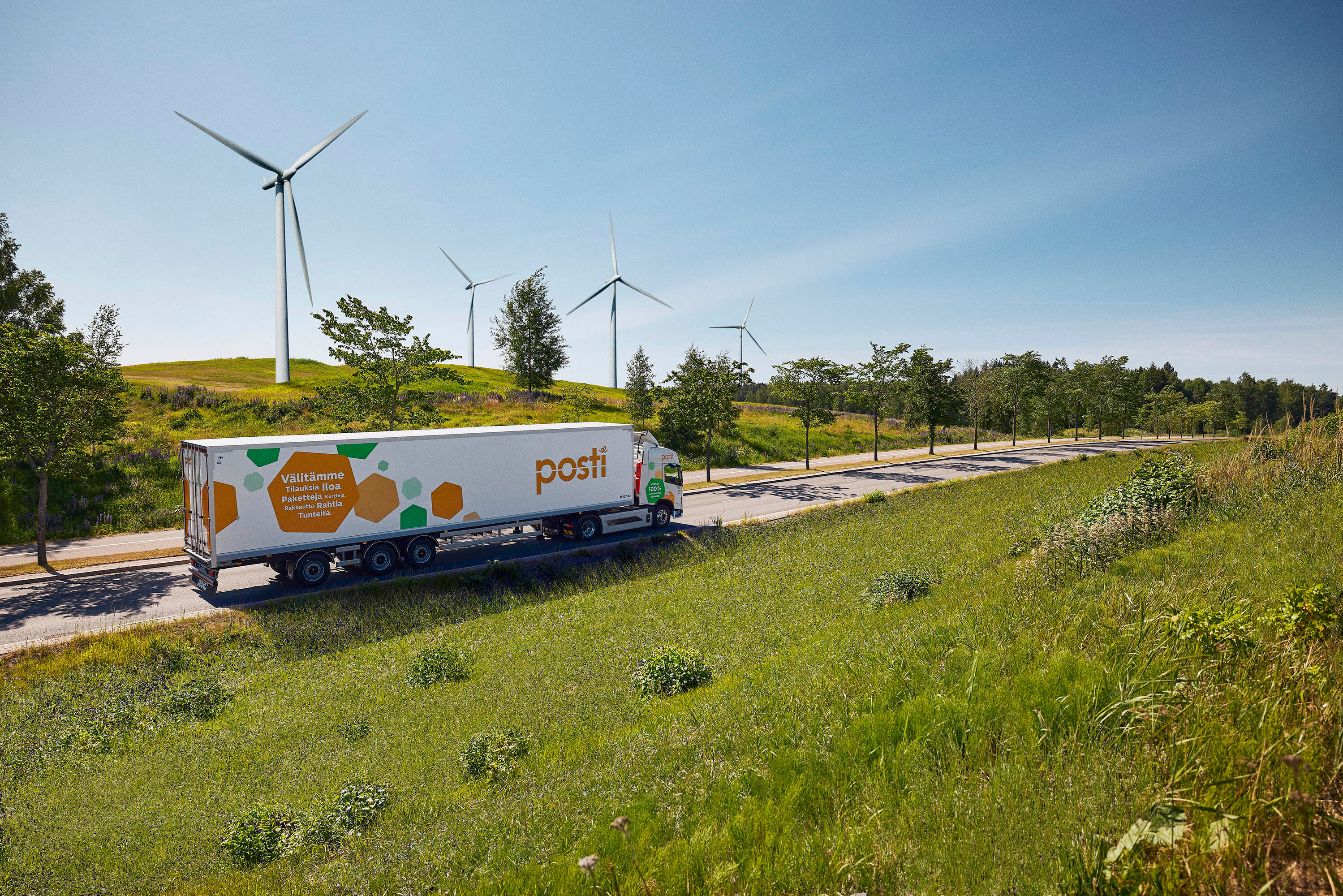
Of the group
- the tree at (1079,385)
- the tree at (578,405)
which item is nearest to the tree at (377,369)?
the tree at (578,405)

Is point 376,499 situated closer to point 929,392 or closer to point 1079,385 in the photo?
point 929,392

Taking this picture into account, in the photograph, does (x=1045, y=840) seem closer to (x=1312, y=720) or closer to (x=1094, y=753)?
(x=1094, y=753)

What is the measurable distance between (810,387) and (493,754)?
37141 millimetres

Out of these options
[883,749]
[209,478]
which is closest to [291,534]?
[209,478]

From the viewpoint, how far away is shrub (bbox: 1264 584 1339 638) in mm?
4836

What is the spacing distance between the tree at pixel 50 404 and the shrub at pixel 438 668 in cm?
1573

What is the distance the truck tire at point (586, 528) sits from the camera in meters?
22.1

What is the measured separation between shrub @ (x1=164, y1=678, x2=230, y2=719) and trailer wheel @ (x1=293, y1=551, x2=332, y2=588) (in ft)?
19.0

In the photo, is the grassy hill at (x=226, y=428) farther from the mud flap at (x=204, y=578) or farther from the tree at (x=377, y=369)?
the mud flap at (x=204, y=578)

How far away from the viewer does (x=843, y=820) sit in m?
4.10

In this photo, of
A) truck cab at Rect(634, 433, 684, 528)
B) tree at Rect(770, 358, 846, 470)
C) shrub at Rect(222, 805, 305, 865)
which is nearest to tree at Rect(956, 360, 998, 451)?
tree at Rect(770, 358, 846, 470)

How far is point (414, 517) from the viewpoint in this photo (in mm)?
18047

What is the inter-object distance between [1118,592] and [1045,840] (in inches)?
191

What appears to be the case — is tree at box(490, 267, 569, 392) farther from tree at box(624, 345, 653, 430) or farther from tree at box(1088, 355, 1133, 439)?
tree at box(1088, 355, 1133, 439)
